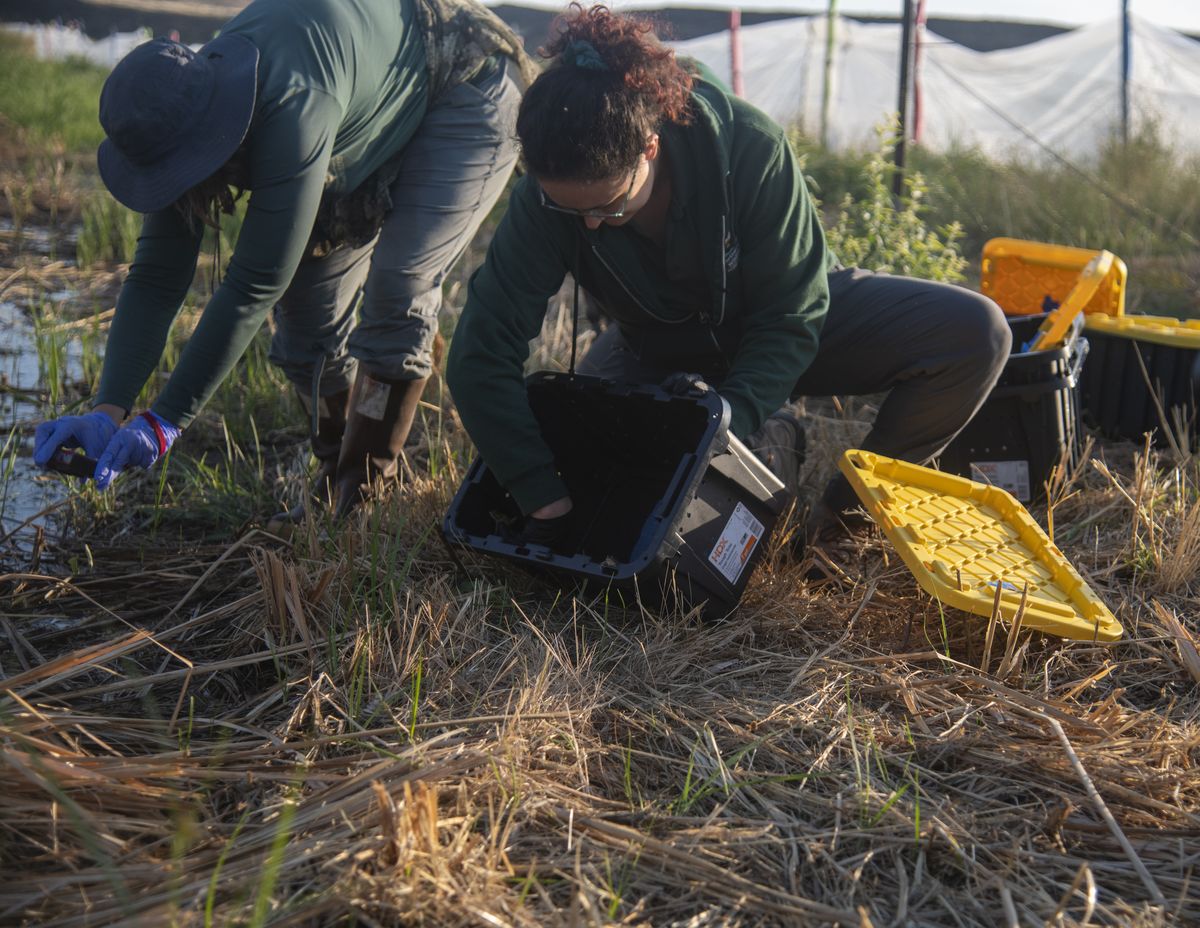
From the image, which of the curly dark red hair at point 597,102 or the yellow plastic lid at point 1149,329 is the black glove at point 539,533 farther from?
the yellow plastic lid at point 1149,329

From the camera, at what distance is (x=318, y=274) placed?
2.87m

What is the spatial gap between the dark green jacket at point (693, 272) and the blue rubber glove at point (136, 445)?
23.2 inches

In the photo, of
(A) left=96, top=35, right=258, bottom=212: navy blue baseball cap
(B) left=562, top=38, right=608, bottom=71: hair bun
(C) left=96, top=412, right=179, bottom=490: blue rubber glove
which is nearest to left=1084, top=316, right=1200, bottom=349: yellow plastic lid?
(B) left=562, top=38, right=608, bottom=71: hair bun

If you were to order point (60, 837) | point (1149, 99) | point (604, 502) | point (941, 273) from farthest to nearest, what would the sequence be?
point (1149, 99), point (941, 273), point (604, 502), point (60, 837)

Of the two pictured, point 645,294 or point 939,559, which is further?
point 645,294

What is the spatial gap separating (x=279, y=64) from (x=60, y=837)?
1.45 meters

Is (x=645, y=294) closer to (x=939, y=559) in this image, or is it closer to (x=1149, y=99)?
(x=939, y=559)

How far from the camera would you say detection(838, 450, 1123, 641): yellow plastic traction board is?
217cm

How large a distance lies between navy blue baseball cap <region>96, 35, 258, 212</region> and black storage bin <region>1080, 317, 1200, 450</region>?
249 cm

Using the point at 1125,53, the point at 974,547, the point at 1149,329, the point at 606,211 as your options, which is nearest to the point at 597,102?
the point at 606,211

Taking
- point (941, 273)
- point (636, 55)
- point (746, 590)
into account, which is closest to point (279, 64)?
point (636, 55)

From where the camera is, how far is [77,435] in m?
2.26

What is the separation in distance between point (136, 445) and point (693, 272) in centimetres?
122

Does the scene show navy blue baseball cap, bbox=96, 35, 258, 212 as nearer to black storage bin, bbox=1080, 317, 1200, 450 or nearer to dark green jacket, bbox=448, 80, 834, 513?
dark green jacket, bbox=448, 80, 834, 513
